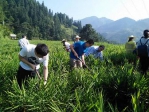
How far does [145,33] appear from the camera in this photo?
689 cm

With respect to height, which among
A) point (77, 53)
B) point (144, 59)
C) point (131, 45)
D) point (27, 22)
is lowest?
point (144, 59)

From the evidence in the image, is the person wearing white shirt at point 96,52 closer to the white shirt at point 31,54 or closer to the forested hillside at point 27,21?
the white shirt at point 31,54

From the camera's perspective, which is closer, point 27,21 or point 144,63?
point 144,63

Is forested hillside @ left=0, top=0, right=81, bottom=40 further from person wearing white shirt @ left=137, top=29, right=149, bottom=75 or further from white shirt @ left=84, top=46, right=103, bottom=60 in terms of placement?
person wearing white shirt @ left=137, top=29, right=149, bottom=75

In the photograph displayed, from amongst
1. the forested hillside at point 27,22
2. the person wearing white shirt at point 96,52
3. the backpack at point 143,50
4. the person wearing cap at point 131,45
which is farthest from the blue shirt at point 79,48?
the forested hillside at point 27,22

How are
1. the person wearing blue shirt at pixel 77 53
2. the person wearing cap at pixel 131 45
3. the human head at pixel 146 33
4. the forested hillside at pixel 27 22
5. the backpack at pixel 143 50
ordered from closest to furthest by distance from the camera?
the human head at pixel 146 33
the backpack at pixel 143 50
the person wearing blue shirt at pixel 77 53
the person wearing cap at pixel 131 45
the forested hillside at pixel 27 22

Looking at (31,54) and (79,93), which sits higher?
Result: (31,54)

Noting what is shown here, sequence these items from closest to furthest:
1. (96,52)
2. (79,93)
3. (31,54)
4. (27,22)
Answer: (79,93) → (31,54) → (96,52) → (27,22)

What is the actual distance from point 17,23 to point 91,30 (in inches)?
1077

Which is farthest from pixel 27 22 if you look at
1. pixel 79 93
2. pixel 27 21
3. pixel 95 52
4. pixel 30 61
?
pixel 79 93

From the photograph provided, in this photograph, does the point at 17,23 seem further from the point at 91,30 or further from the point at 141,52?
the point at 141,52

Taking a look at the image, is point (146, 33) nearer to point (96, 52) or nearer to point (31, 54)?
point (96, 52)

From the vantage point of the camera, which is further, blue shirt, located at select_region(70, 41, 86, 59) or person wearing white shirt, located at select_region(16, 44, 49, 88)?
blue shirt, located at select_region(70, 41, 86, 59)

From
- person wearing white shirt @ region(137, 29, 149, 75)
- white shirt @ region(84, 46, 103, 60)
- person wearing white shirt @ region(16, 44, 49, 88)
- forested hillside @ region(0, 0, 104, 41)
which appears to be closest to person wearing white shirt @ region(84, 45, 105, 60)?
white shirt @ region(84, 46, 103, 60)
